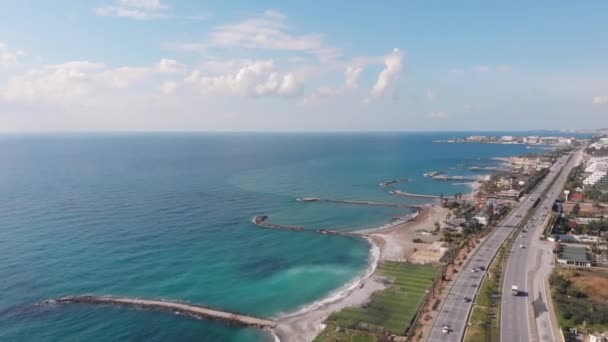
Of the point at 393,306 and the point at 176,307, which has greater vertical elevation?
the point at 393,306

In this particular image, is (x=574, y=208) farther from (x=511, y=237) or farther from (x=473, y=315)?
(x=473, y=315)

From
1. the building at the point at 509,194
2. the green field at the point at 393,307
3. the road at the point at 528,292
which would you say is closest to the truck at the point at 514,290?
the road at the point at 528,292

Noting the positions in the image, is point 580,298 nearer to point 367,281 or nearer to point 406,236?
point 367,281

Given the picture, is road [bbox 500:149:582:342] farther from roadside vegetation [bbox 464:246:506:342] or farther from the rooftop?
the rooftop

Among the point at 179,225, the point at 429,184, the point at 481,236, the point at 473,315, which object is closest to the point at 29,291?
the point at 179,225

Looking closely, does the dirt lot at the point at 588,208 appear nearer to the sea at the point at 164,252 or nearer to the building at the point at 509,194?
the building at the point at 509,194

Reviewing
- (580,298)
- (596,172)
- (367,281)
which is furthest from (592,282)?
(596,172)
